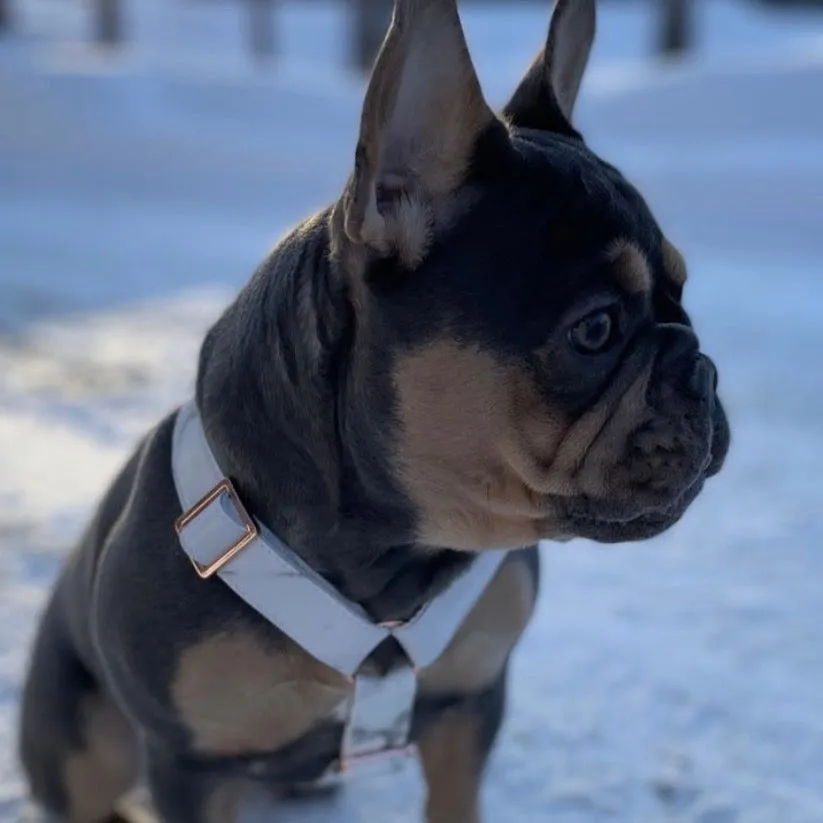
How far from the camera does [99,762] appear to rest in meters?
1.75

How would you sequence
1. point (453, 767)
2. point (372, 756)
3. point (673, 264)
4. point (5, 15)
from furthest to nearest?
point (5, 15)
point (453, 767)
point (372, 756)
point (673, 264)

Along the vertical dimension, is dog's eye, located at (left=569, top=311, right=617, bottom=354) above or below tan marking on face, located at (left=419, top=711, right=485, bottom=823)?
above

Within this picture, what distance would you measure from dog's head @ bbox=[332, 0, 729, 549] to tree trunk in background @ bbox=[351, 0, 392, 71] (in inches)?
236

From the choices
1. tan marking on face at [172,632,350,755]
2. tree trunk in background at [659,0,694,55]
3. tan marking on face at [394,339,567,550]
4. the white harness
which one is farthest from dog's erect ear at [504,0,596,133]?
tree trunk in background at [659,0,694,55]

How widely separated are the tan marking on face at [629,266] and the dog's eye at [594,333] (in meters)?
0.04

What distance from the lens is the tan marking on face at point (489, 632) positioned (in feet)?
5.03

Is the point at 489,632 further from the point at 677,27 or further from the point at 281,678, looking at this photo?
the point at 677,27

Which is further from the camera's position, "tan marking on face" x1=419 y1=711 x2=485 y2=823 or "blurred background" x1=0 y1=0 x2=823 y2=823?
"blurred background" x1=0 y1=0 x2=823 y2=823

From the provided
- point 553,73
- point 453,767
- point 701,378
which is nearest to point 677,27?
point 553,73

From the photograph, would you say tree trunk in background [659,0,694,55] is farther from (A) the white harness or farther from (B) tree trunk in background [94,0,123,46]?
(A) the white harness

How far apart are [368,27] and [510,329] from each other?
20.6 ft

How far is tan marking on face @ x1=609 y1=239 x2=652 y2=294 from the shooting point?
126cm

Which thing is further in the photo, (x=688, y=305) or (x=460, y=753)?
(x=688, y=305)

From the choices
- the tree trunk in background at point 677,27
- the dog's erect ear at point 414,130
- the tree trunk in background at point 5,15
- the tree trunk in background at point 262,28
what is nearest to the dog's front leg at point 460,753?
the dog's erect ear at point 414,130
